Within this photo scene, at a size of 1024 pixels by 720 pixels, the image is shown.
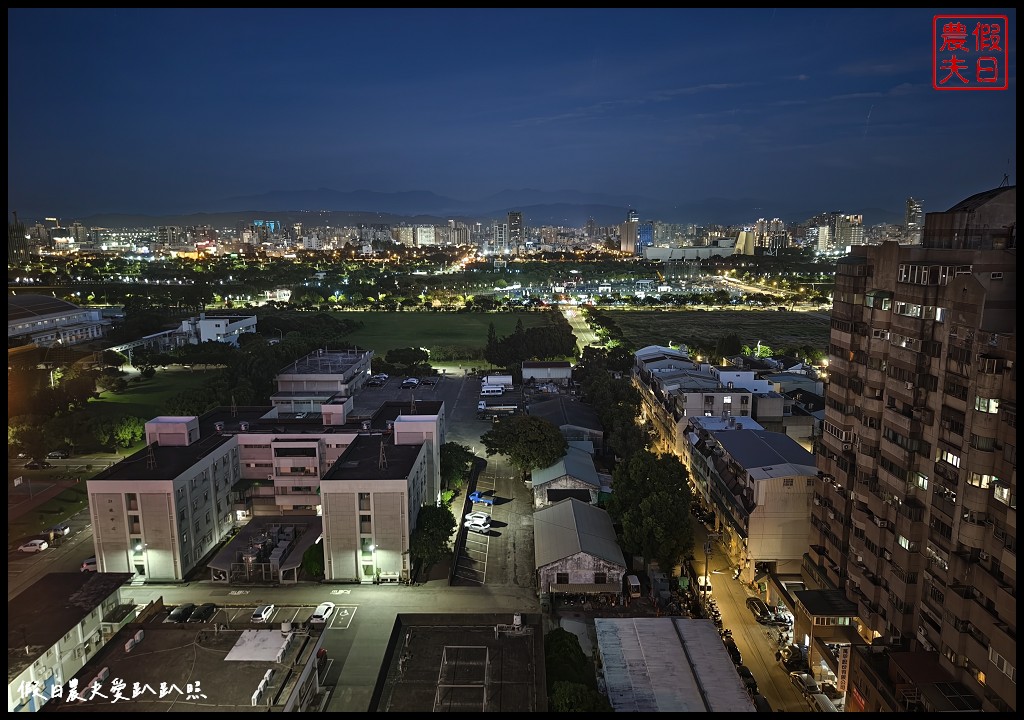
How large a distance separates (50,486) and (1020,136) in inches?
473

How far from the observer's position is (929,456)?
5.28m

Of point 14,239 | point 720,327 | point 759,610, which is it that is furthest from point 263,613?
point 720,327

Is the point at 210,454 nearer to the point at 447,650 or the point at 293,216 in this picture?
the point at 447,650

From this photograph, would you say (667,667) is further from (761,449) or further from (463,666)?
(761,449)

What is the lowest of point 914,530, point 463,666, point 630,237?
point 463,666

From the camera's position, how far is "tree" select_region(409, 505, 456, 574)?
7.34 m

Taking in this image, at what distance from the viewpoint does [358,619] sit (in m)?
6.66

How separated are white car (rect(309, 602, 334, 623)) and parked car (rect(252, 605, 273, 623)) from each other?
1.50ft

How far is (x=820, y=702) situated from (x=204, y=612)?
6011mm

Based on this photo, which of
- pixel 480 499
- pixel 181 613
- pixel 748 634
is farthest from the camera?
pixel 480 499

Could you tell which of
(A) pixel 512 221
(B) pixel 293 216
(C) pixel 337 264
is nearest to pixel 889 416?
(C) pixel 337 264

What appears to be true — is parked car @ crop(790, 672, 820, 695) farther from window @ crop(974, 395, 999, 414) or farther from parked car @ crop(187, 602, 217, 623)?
parked car @ crop(187, 602, 217, 623)

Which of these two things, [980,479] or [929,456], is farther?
[929,456]

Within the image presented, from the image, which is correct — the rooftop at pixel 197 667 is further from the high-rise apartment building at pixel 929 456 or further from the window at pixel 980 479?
the window at pixel 980 479
